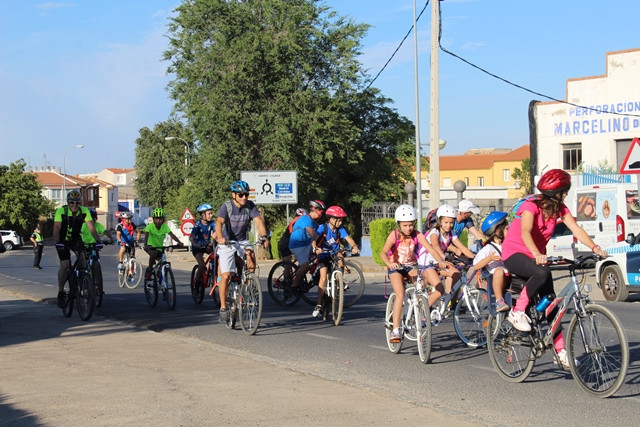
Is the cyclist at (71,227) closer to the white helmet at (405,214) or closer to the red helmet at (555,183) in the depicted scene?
the white helmet at (405,214)

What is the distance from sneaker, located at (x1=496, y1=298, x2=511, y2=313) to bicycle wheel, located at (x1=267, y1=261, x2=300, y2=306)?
7.58 meters

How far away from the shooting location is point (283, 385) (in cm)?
807

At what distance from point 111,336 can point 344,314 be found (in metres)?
3.99

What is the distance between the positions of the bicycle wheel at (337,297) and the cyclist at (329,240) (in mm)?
271

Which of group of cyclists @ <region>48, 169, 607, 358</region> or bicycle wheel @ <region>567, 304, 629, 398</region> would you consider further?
group of cyclists @ <region>48, 169, 607, 358</region>

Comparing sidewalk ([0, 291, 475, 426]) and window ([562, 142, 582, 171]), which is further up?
window ([562, 142, 582, 171])

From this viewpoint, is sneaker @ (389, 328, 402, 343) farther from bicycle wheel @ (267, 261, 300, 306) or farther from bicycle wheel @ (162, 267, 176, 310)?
bicycle wheel @ (162, 267, 176, 310)

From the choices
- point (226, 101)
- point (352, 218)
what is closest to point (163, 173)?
point (352, 218)

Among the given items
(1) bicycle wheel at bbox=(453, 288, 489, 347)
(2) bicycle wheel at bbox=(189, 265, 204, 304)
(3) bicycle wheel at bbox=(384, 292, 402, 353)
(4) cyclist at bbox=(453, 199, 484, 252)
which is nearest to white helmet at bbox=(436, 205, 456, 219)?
(1) bicycle wheel at bbox=(453, 288, 489, 347)

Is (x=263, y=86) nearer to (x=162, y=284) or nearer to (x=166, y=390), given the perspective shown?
(x=162, y=284)

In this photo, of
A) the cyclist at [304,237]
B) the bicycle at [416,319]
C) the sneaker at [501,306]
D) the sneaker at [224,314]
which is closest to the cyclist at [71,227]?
the sneaker at [224,314]

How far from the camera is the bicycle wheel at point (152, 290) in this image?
16.1 metres

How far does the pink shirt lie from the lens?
772 centimetres

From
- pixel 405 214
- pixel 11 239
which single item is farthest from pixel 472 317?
pixel 11 239
